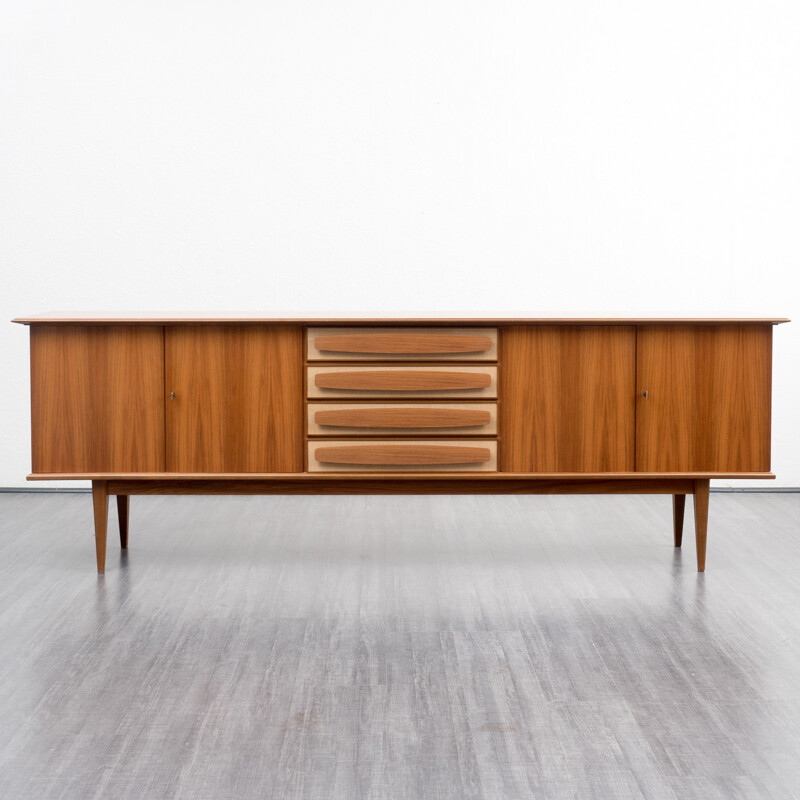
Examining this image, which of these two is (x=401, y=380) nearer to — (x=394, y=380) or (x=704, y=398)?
(x=394, y=380)

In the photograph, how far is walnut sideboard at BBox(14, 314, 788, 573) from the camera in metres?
3.00

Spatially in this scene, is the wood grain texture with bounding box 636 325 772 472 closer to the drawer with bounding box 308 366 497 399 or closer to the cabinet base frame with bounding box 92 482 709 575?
the cabinet base frame with bounding box 92 482 709 575

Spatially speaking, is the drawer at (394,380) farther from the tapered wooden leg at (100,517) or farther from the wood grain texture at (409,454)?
the tapered wooden leg at (100,517)

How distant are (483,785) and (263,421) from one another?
1502 millimetres

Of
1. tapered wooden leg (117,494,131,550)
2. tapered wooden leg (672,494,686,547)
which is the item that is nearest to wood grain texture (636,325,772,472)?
tapered wooden leg (672,494,686,547)

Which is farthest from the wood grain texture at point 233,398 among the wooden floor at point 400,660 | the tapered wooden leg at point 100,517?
the wooden floor at point 400,660

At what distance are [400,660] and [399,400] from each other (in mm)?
873

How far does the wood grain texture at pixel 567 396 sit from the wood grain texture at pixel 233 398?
25.8 inches
